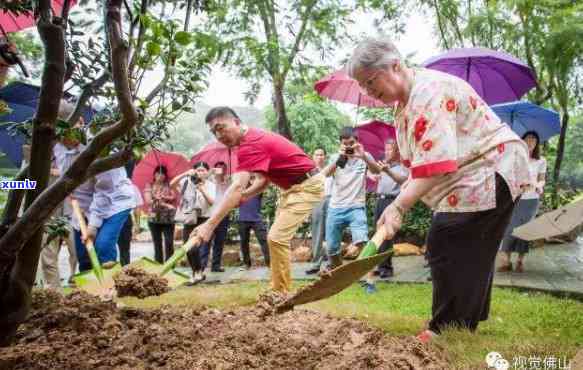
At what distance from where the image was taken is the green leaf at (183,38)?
1.94 meters

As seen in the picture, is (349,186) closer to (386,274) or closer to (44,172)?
(386,274)

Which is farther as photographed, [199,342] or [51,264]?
[51,264]

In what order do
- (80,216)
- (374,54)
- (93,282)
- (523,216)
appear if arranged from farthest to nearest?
1. (523,216)
2. (80,216)
3. (93,282)
4. (374,54)

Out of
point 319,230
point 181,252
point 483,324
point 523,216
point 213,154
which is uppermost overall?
point 213,154

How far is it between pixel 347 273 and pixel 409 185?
0.54 metres

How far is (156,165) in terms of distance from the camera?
7.81 m

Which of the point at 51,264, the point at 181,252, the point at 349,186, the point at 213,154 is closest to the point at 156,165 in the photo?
the point at 213,154

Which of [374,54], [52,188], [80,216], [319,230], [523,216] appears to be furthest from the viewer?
[319,230]

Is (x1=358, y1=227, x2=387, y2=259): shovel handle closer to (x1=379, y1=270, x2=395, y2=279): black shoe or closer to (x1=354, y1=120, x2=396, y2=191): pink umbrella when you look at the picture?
(x1=379, y1=270, x2=395, y2=279): black shoe

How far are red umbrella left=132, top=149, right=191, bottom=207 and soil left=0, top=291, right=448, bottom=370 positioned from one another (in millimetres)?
4729

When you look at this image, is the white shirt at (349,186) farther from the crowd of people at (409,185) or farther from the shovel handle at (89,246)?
the shovel handle at (89,246)

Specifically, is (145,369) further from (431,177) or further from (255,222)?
(255,222)

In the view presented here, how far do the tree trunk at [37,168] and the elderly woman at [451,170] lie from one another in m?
1.35

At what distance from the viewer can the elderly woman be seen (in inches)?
97.0
